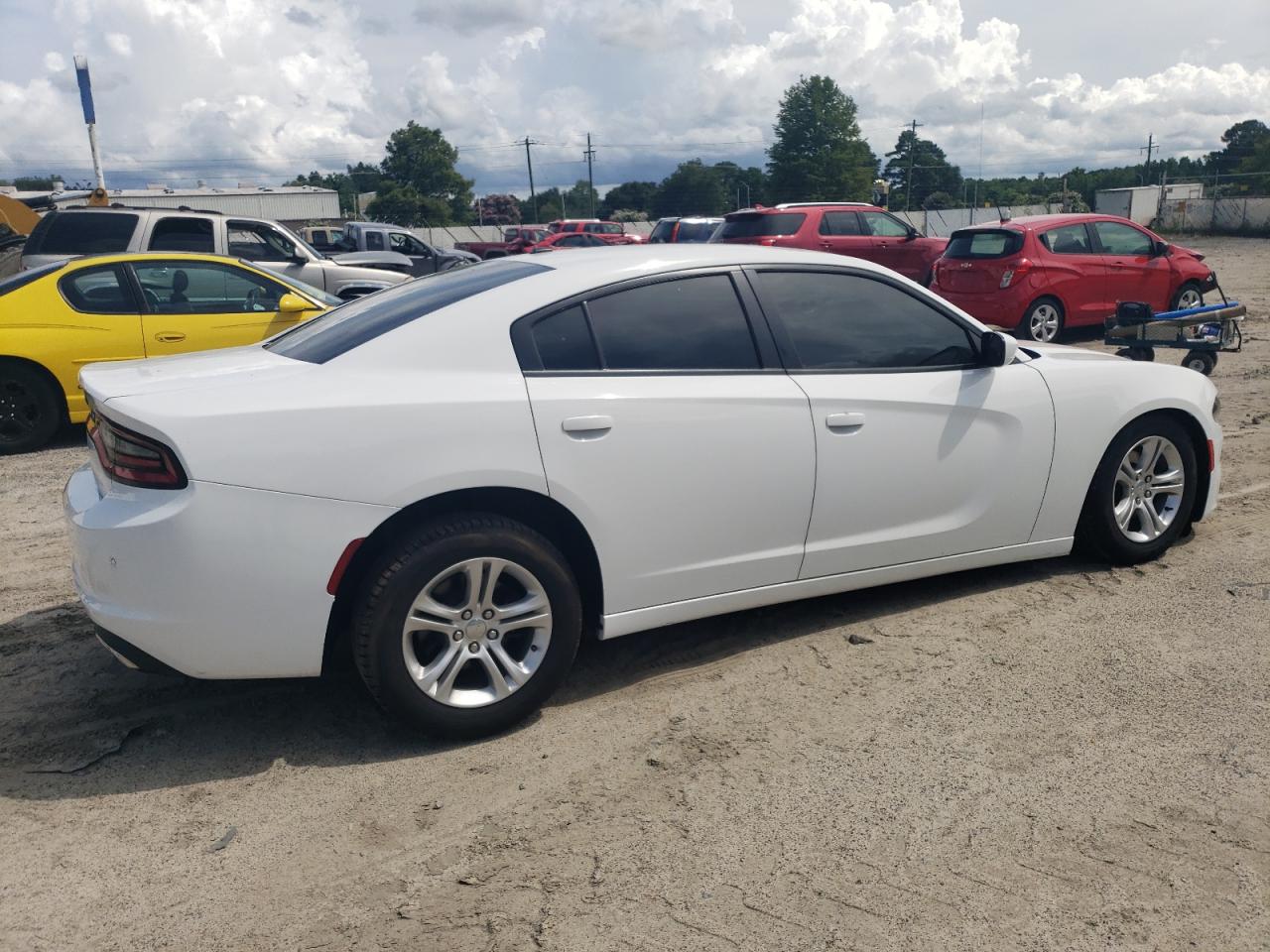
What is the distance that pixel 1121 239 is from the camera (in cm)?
1330

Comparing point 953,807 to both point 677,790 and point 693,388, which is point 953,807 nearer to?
point 677,790

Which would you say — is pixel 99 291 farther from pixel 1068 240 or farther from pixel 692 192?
pixel 692 192

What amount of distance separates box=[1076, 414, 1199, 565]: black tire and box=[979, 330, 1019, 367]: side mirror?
767 mm

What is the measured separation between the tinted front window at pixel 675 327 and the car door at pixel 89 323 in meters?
5.64

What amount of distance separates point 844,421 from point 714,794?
1.56 metres

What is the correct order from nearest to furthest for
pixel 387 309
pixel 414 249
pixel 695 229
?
1. pixel 387 309
2. pixel 695 229
3. pixel 414 249

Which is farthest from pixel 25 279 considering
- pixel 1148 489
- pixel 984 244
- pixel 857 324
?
pixel 984 244

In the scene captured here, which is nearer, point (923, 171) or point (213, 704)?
point (213, 704)

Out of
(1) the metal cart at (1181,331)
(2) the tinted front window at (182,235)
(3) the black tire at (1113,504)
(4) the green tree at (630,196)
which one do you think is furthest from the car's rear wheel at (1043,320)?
(4) the green tree at (630,196)

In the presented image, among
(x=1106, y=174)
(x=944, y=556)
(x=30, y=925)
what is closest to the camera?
(x=30, y=925)

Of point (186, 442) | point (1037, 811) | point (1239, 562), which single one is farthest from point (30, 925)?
point (1239, 562)

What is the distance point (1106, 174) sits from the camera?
88812mm

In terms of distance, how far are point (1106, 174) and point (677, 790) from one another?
9768 centimetres

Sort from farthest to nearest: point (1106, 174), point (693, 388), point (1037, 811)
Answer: point (1106, 174) → point (693, 388) → point (1037, 811)
